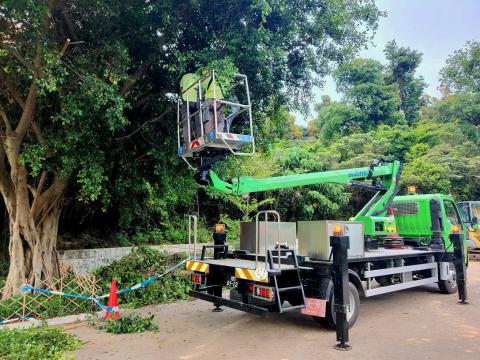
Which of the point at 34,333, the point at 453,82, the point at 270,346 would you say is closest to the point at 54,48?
the point at 34,333

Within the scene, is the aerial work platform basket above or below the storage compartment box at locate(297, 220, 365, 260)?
above

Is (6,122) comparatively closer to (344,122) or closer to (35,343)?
(35,343)

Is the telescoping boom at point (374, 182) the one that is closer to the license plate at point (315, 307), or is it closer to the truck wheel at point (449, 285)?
the truck wheel at point (449, 285)

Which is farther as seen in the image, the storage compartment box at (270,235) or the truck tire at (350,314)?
the storage compartment box at (270,235)

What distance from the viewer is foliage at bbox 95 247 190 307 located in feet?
27.4

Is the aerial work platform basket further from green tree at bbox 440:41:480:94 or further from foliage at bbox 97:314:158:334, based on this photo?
green tree at bbox 440:41:480:94

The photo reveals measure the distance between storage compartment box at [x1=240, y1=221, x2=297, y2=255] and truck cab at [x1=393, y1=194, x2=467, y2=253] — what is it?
13.3 feet

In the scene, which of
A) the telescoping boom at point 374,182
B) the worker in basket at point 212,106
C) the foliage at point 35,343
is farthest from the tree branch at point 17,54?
the foliage at point 35,343

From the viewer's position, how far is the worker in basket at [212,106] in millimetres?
5500

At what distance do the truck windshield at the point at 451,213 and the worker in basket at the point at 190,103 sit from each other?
6813 millimetres

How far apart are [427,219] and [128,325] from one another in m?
7.19

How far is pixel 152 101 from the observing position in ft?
27.4

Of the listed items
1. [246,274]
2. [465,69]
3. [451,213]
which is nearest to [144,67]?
[246,274]

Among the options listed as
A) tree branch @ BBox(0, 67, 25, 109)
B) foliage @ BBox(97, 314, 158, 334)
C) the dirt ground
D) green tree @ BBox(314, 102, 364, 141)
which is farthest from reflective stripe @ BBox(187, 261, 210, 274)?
green tree @ BBox(314, 102, 364, 141)
